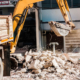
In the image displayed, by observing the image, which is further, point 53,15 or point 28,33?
point 28,33

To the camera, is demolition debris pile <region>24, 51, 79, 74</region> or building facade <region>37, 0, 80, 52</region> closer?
demolition debris pile <region>24, 51, 79, 74</region>

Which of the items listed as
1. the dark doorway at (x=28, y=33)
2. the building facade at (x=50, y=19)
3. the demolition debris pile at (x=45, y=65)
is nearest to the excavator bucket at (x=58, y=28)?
the demolition debris pile at (x=45, y=65)

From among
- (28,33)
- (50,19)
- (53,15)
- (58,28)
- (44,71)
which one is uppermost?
(53,15)

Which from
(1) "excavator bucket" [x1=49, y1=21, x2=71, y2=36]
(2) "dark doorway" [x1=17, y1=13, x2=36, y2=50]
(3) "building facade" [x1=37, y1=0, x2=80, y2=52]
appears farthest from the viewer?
(2) "dark doorway" [x1=17, y1=13, x2=36, y2=50]

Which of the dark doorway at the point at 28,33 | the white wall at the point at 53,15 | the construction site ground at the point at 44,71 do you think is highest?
the white wall at the point at 53,15

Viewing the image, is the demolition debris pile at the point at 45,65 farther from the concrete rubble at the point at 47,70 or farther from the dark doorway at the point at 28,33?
the dark doorway at the point at 28,33

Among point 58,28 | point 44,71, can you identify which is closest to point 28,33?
point 58,28

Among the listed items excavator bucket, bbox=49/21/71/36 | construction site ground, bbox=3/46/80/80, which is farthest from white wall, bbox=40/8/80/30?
construction site ground, bbox=3/46/80/80

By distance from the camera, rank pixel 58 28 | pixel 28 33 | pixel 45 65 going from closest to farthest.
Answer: pixel 45 65 → pixel 58 28 → pixel 28 33

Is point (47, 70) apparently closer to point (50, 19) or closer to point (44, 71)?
point (44, 71)

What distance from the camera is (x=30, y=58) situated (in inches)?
196

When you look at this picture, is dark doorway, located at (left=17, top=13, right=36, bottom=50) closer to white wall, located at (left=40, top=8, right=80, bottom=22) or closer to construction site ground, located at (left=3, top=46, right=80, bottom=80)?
Answer: white wall, located at (left=40, top=8, right=80, bottom=22)

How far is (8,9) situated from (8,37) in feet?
20.9

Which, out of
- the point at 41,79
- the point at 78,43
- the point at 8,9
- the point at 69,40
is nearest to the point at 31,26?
the point at 8,9
